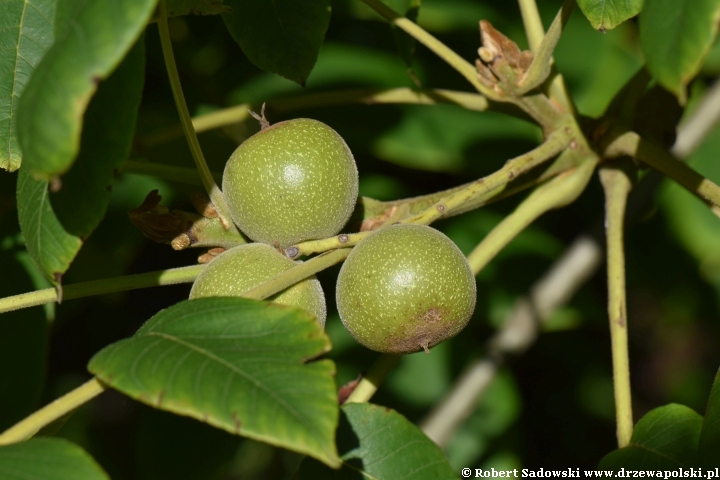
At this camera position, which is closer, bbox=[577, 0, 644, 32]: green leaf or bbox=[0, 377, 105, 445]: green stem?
bbox=[0, 377, 105, 445]: green stem

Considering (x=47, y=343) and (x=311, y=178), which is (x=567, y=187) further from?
(x=47, y=343)

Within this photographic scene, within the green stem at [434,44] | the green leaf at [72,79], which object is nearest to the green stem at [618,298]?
the green stem at [434,44]

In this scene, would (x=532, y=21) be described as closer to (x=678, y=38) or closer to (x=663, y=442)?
(x=678, y=38)

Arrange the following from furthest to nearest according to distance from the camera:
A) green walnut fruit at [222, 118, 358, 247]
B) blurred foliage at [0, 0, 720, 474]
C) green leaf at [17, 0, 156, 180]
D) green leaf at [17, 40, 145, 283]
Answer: blurred foliage at [0, 0, 720, 474], green walnut fruit at [222, 118, 358, 247], green leaf at [17, 40, 145, 283], green leaf at [17, 0, 156, 180]

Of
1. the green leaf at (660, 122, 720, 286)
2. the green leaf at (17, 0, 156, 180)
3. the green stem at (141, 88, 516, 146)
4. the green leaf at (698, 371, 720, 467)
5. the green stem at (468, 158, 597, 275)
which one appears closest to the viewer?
the green leaf at (17, 0, 156, 180)

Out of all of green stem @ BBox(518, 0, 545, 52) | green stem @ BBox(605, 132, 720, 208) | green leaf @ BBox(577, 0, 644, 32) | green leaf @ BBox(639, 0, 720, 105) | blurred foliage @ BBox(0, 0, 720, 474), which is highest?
green leaf @ BBox(639, 0, 720, 105)

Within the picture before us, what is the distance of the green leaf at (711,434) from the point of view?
1035 mm

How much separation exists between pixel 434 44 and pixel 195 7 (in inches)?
16.8

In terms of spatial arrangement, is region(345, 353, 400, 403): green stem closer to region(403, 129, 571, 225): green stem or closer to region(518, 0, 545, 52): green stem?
region(403, 129, 571, 225): green stem

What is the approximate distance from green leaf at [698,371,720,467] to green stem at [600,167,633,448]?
6.5 inches

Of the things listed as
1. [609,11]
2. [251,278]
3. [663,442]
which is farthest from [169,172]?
[663,442]

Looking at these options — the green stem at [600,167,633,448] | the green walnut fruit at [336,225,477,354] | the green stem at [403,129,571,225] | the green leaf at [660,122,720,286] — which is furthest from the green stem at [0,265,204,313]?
the green leaf at [660,122,720,286]

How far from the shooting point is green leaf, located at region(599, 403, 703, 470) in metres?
1.13

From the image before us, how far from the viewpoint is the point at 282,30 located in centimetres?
132
